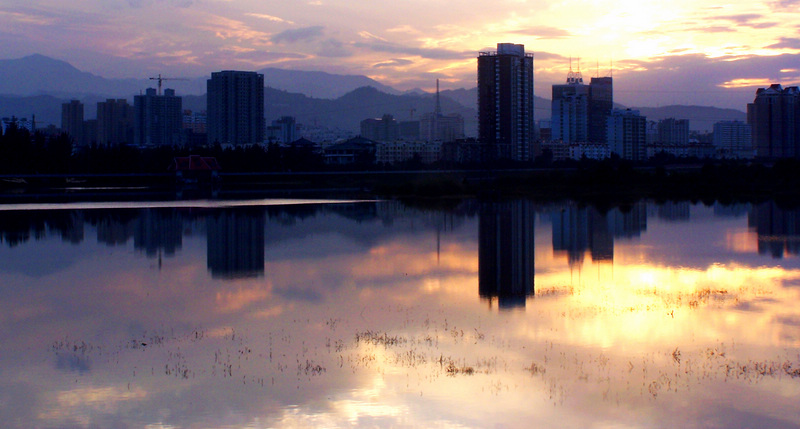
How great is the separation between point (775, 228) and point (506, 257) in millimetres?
11694

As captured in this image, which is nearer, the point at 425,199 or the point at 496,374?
the point at 496,374

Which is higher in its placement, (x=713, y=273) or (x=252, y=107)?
(x=252, y=107)

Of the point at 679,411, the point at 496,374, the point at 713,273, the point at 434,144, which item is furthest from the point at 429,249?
the point at 434,144

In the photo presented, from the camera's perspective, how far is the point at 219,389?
7.65 metres

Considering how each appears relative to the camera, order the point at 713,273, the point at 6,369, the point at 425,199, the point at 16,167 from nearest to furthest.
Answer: the point at 6,369
the point at 713,273
the point at 425,199
the point at 16,167

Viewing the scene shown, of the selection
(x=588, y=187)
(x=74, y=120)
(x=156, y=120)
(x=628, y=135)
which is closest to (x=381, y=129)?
(x=156, y=120)

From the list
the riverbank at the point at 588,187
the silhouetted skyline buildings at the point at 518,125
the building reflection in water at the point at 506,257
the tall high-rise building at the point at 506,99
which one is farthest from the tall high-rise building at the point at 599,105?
the building reflection in water at the point at 506,257

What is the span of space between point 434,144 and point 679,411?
101 m

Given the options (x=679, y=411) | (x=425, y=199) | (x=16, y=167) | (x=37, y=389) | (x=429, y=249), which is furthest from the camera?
(x=16, y=167)

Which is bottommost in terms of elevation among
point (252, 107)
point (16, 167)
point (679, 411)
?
point (679, 411)

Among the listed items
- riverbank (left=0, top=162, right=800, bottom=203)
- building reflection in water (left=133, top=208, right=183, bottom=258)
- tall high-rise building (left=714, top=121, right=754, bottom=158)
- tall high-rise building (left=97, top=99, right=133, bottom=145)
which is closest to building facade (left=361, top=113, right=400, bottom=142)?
tall high-rise building (left=97, top=99, right=133, bottom=145)

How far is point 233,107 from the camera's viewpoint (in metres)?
153

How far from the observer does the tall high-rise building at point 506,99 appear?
105000 mm

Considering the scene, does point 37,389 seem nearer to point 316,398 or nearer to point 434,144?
point 316,398
